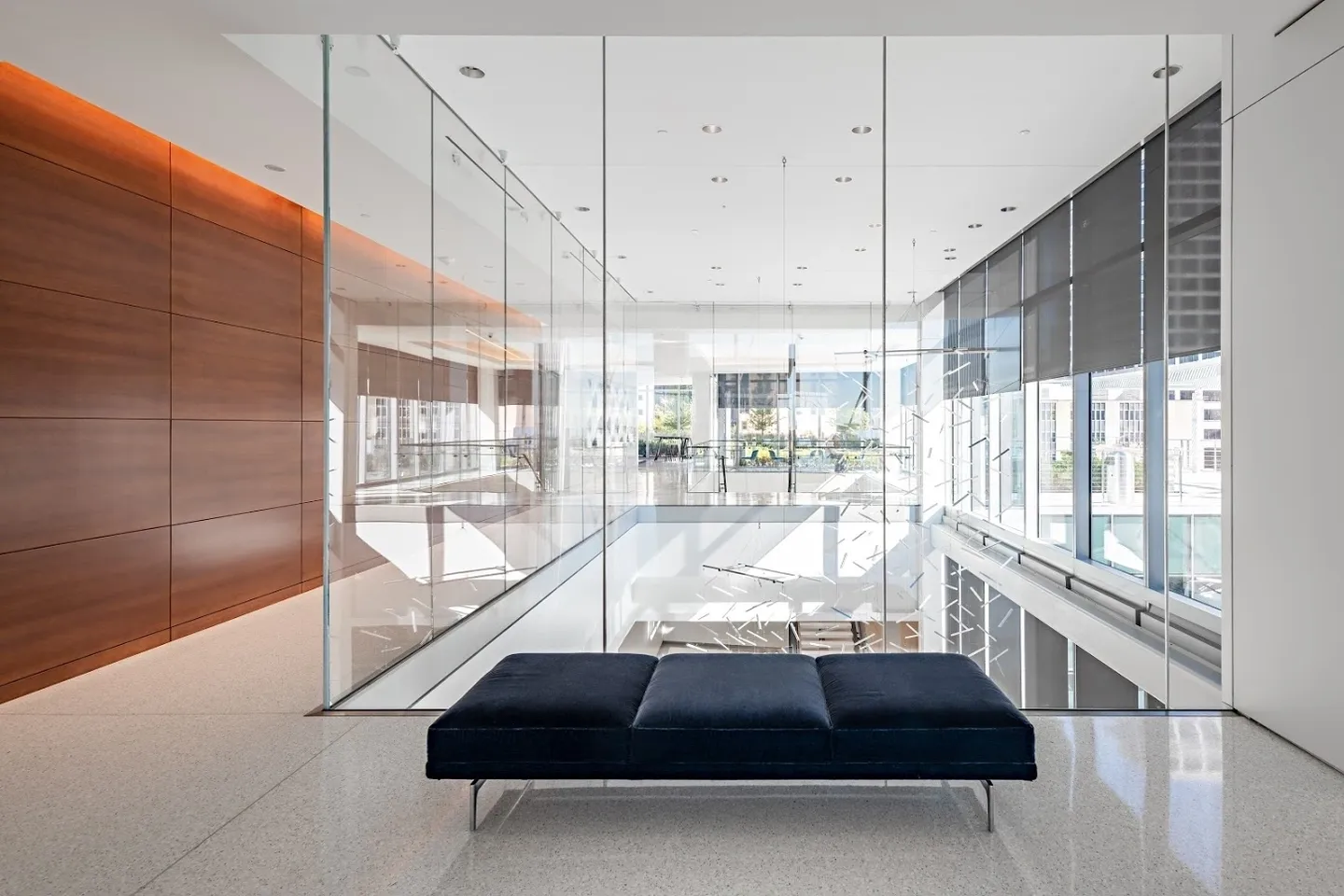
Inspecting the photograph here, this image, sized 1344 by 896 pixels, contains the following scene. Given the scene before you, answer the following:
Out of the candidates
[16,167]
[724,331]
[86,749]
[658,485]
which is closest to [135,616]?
[86,749]

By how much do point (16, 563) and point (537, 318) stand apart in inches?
128

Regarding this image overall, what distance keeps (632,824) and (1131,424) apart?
16.4 ft

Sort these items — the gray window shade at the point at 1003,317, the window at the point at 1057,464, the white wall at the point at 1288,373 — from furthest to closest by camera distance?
the window at the point at 1057,464, the gray window shade at the point at 1003,317, the white wall at the point at 1288,373

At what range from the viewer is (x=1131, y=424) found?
5.59 meters

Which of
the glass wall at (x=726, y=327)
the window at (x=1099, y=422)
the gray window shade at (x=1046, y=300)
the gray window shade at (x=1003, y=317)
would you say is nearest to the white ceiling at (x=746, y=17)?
the glass wall at (x=726, y=327)

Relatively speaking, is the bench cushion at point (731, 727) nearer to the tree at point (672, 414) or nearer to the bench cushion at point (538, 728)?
the bench cushion at point (538, 728)

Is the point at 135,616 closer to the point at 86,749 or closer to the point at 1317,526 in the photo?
the point at 86,749

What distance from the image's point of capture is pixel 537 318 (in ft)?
16.0

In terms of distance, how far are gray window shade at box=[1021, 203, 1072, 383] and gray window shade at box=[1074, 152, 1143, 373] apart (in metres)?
0.11

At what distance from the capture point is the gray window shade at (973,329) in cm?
501

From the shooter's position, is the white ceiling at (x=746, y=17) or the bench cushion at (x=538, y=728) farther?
the white ceiling at (x=746, y=17)

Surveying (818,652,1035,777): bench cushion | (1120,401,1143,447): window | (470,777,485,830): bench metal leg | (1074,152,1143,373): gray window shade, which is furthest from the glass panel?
(1120,401,1143,447): window

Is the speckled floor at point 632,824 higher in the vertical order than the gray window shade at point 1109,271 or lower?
lower

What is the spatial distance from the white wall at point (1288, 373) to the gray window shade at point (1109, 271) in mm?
1709
